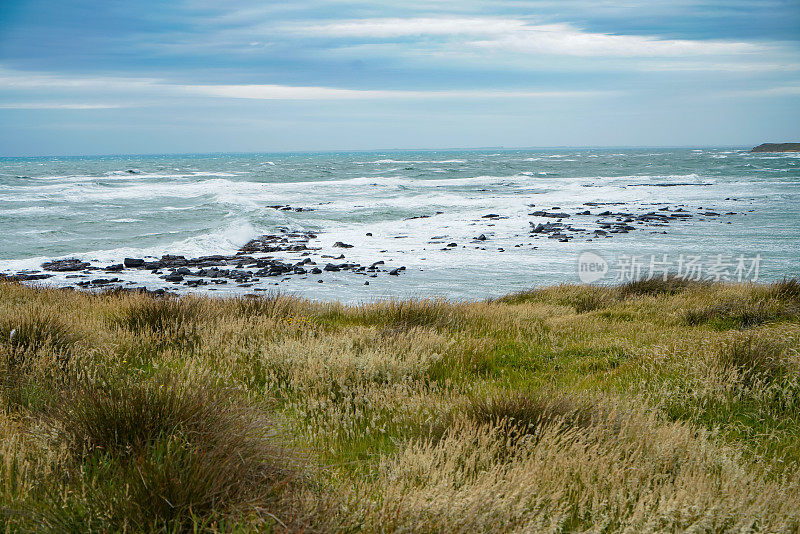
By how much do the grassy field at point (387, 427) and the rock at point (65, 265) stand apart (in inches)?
540

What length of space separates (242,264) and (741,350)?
19.1 metres

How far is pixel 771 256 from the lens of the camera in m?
22.2

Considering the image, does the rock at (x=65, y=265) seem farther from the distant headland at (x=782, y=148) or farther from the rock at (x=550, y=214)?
the distant headland at (x=782, y=148)

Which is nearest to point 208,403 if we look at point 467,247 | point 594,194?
point 467,247

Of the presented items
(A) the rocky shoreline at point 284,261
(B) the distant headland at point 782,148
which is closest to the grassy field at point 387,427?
(A) the rocky shoreline at point 284,261

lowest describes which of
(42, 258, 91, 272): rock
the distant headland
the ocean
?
(42, 258, 91, 272): rock

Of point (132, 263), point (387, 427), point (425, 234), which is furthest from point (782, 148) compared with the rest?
point (387, 427)

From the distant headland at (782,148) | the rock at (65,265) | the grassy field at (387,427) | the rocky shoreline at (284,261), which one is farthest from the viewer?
the distant headland at (782,148)

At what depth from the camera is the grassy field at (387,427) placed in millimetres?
2982

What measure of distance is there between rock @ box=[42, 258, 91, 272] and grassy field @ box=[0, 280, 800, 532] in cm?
1371

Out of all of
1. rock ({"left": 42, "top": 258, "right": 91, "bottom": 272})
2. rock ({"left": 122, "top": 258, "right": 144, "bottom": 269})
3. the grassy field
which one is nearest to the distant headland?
rock ({"left": 122, "top": 258, "right": 144, "bottom": 269})

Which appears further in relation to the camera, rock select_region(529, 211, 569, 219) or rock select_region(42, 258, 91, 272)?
rock select_region(529, 211, 569, 219)

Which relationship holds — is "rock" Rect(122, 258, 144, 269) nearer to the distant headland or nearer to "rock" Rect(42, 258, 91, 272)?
"rock" Rect(42, 258, 91, 272)

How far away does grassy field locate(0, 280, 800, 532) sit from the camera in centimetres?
298
